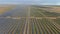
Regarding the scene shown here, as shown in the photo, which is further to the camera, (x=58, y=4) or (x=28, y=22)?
(x=58, y=4)

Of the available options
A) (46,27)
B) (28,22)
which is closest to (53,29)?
(46,27)

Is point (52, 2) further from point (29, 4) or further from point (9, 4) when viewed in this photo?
point (9, 4)

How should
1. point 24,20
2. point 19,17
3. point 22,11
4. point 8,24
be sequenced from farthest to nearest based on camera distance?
point 22,11
point 19,17
point 24,20
point 8,24

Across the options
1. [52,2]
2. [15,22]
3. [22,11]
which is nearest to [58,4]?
[52,2]

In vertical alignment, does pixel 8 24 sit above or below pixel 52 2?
below

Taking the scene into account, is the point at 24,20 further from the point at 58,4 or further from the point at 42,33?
the point at 58,4

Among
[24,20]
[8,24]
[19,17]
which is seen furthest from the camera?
[19,17]
